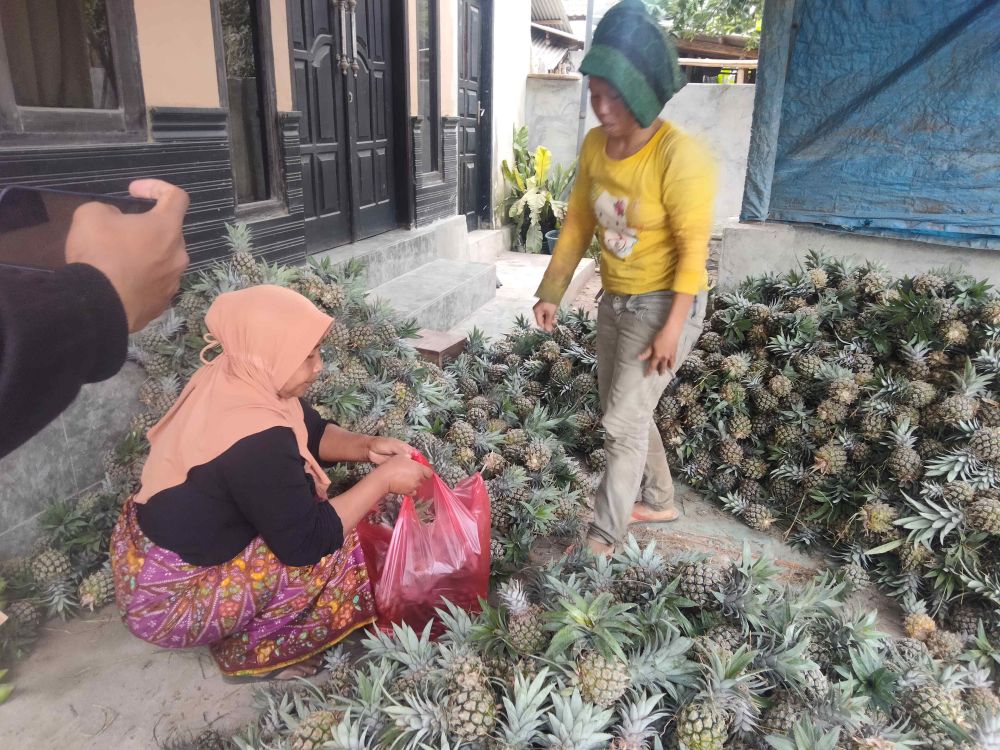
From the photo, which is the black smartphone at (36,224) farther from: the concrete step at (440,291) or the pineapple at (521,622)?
the concrete step at (440,291)

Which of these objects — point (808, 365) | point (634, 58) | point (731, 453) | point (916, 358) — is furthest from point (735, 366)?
point (634, 58)

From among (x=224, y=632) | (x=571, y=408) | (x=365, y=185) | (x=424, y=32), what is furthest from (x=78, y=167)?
(x=424, y=32)

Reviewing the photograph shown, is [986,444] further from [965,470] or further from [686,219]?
[686,219]

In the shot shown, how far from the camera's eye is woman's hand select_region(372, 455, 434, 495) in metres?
2.01

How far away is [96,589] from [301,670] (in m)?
0.83

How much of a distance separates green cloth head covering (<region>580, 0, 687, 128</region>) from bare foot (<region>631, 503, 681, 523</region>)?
6.05 ft

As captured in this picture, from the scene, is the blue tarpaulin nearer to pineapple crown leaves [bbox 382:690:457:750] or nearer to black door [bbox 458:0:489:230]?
black door [bbox 458:0:489:230]

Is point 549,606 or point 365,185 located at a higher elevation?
point 365,185

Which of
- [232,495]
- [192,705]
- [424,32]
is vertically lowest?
[192,705]

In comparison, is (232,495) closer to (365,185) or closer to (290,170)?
(290,170)

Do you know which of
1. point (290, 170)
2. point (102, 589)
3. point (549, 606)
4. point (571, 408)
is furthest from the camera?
point (290, 170)

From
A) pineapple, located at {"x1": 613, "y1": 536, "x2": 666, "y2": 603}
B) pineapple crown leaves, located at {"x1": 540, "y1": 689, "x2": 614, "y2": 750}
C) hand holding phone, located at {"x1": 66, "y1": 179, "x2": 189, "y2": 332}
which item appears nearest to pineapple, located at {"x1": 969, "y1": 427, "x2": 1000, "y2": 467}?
pineapple, located at {"x1": 613, "y1": 536, "x2": 666, "y2": 603}

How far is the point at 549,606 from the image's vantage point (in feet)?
5.77

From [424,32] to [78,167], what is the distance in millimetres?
4339
